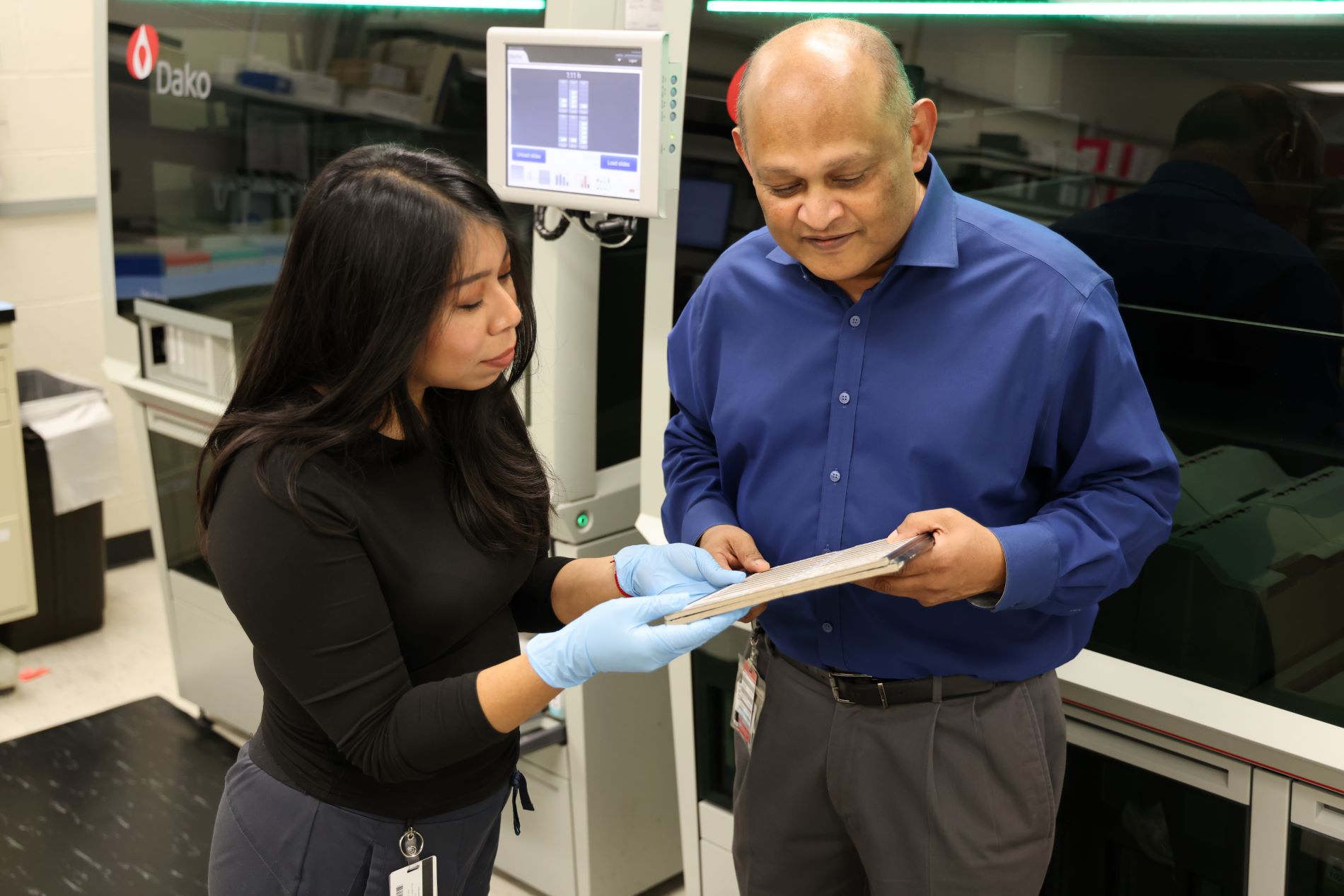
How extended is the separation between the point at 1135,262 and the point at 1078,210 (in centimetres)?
10

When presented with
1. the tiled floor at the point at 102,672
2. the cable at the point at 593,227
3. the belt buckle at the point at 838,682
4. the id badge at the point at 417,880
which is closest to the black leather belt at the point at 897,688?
the belt buckle at the point at 838,682

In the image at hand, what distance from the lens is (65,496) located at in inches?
148

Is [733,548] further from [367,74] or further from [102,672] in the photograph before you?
[102,672]

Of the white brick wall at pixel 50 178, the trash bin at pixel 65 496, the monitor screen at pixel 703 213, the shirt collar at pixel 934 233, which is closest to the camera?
the shirt collar at pixel 934 233

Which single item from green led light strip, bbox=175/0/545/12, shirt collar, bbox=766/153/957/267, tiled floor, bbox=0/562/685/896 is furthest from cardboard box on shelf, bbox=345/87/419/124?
tiled floor, bbox=0/562/685/896

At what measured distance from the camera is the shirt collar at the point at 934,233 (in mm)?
1386

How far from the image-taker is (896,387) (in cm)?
142

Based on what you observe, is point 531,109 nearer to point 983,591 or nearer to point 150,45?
point 983,591

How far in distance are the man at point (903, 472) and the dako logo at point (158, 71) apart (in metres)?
1.73

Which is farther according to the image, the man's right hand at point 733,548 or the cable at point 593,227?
the cable at point 593,227

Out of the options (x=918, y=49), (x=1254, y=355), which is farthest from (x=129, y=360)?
(x=1254, y=355)

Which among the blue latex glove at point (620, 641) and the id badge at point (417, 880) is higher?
the blue latex glove at point (620, 641)

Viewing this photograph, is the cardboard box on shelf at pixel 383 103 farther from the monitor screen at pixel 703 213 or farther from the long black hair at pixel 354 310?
the long black hair at pixel 354 310

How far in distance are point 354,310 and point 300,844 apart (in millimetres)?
613
